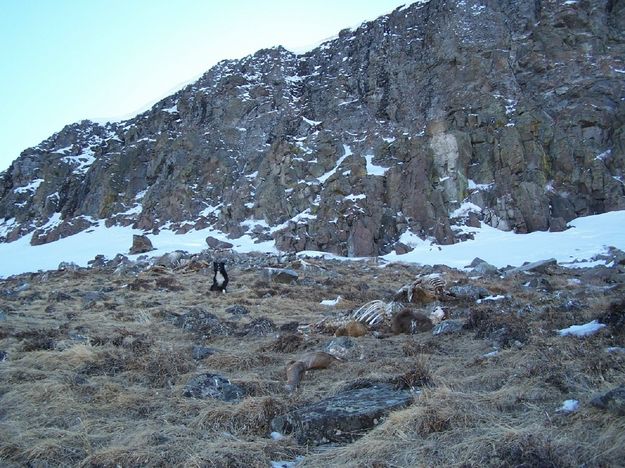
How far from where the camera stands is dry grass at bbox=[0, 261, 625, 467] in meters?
3.01

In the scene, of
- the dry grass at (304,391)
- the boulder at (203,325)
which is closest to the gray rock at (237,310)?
the boulder at (203,325)

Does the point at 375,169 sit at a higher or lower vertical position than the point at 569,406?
higher

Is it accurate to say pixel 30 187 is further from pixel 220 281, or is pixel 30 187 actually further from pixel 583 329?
pixel 583 329

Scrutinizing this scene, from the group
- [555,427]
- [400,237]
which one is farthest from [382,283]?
[400,237]

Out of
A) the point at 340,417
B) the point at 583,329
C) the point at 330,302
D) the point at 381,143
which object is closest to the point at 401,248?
the point at 381,143

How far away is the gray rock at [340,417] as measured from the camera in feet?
11.2

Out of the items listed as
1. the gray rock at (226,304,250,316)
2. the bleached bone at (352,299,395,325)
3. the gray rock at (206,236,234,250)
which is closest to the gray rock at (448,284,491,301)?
the bleached bone at (352,299,395,325)

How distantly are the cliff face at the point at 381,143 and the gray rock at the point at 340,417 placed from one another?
89.5ft

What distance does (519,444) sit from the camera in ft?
9.08

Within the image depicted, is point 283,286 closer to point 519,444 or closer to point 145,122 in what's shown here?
point 519,444

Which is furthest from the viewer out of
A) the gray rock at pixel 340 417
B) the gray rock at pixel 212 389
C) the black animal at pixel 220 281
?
the black animal at pixel 220 281

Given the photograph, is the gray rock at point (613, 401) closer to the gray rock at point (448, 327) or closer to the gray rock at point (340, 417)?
the gray rock at point (340, 417)

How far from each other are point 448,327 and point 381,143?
120ft

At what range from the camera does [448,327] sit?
6805 millimetres
